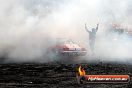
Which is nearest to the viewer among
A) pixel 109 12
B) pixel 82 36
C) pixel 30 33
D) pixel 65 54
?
pixel 65 54

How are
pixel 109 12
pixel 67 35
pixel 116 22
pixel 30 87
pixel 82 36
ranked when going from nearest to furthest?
pixel 30 87 < pixel 67 35 < pixel 82 36 < pixel 109 12 < pixel 116 22

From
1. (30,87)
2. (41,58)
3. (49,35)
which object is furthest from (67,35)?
(30,87)

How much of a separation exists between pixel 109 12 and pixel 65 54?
31.6 metres

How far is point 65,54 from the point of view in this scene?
66.1m

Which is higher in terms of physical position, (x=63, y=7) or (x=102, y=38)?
(x=63, y=7)

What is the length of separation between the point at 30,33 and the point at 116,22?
142ft

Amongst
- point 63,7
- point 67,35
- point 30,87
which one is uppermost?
point 63,7

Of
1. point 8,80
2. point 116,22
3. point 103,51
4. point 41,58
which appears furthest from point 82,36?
point 8,80

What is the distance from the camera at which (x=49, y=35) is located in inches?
2872

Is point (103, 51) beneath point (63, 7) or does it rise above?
beneath

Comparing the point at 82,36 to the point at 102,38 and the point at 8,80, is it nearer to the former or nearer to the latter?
the point at 102,38

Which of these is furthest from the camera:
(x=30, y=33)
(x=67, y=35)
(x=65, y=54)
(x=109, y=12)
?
(x=109, y=12)

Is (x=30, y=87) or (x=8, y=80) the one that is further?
(x=8, y=80)

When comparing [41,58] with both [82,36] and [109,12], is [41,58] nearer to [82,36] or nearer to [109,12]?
[82,36]
